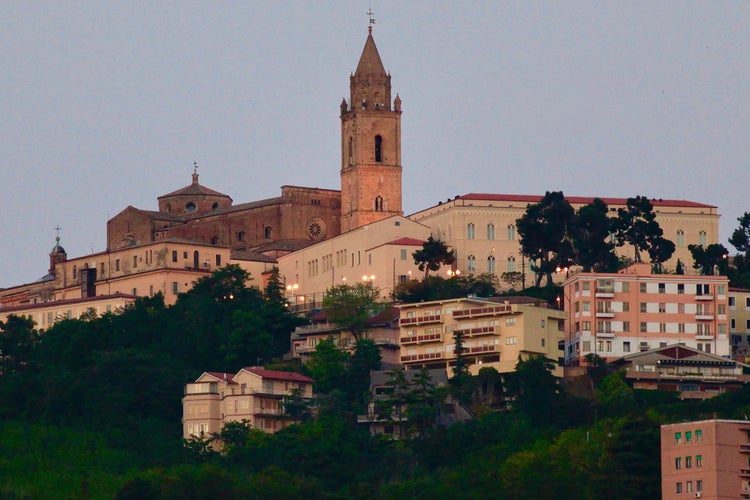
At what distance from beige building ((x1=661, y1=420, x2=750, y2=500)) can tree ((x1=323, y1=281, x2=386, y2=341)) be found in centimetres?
2722

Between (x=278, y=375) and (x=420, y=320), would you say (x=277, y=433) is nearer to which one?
(x=278, y=375)

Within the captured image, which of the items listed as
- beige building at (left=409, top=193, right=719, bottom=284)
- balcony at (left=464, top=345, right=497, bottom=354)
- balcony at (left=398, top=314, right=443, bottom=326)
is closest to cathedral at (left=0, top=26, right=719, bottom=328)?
beige building at (left=409, top=193, right=719, bottom=284)

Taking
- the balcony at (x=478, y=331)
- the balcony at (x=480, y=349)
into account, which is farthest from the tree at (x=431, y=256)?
the balcony at (x=480, y=349)

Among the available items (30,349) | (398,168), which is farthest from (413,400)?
(398,168)

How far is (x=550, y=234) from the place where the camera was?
4776 inches

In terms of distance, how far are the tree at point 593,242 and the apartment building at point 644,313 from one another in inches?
329

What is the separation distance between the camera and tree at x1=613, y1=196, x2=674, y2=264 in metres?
123

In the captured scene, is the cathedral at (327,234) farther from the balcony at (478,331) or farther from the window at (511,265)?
the balcony at (478,331)

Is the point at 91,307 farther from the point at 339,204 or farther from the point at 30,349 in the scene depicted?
the point at 339,204

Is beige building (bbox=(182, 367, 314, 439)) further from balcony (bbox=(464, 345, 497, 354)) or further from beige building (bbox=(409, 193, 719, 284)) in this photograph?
beige building (bbox=(409, 193, 719, 284))

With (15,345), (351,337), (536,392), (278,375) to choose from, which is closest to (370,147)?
(351,337)

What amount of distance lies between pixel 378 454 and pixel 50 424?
50.0 feet

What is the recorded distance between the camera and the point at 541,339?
357ft

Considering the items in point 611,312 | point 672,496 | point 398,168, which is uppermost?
point 398,168
